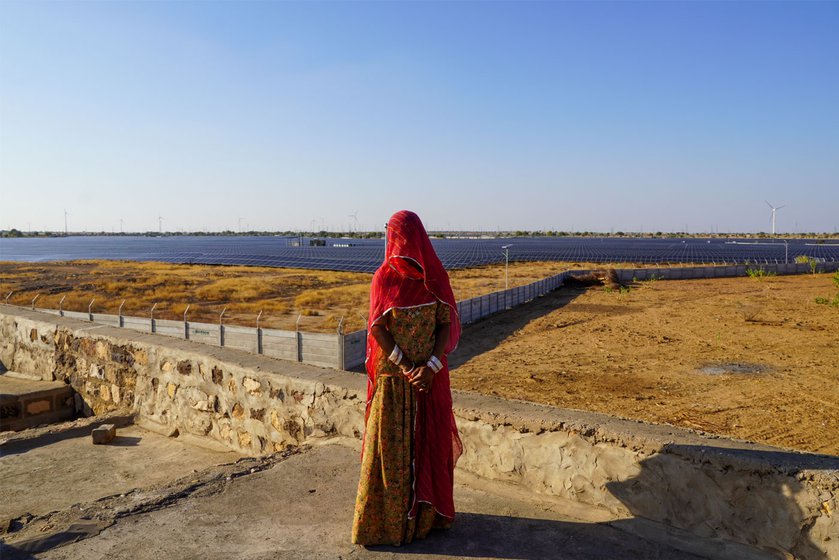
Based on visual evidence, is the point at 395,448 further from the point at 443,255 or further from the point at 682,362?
the point at 443,255

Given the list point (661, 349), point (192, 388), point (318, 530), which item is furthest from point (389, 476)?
point (661, 349)

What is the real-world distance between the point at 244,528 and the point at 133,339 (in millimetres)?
4322

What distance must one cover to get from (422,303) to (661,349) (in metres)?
9.35

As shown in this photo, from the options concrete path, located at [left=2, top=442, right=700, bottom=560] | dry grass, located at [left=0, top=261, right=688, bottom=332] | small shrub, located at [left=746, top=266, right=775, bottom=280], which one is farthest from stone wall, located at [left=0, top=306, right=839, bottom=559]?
small shrub, located at [left=746, top=266, right=775, bottom=280]

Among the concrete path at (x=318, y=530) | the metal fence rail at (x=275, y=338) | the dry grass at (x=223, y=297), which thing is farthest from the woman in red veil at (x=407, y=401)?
the dry grass at (x=223, y=297)

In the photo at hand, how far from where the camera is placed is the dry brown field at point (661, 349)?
22.0 feet

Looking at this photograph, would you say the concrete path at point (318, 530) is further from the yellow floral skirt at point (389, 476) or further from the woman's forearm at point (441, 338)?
the woman's forearm at point (441, 338)

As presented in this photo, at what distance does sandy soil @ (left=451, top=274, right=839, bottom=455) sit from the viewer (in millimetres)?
6508

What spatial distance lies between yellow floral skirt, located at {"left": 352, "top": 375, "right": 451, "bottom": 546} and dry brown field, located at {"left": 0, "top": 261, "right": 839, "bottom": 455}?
338cm

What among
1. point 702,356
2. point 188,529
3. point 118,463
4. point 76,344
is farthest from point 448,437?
point 702,356

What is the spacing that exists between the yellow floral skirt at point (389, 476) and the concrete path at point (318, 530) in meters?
0.08

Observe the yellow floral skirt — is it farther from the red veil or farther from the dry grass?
the dry grass

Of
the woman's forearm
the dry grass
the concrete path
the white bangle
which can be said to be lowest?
the dry grass

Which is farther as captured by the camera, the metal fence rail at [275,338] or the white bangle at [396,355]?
the metal fence rail at [275,338]
